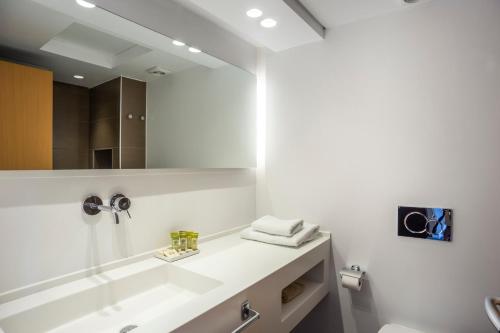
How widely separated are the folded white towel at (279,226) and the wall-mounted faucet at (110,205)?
2.74 ft

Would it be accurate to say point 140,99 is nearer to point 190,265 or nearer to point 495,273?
point 190,265

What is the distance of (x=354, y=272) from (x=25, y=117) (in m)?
1.77

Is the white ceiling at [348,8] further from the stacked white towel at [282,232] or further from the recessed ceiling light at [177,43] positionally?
the stacked white towel at [282,232]

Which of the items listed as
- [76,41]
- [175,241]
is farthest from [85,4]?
[175,241]

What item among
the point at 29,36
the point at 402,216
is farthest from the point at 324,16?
the point at 29,36

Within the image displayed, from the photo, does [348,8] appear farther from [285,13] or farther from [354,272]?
[354,272]

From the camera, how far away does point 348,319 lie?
1.80 meters

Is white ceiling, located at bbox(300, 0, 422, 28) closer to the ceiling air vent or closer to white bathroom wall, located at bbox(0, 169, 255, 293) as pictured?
the ceiling air vent

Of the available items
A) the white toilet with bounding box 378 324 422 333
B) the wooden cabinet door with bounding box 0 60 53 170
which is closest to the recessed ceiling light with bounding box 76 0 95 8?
the wooden cabinet door with bounding box 0 60 53 170

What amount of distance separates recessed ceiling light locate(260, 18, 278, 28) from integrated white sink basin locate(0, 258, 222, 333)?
4.59 ft

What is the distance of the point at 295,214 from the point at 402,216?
684 millimetres

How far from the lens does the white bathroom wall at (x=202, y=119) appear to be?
1480 millimetres

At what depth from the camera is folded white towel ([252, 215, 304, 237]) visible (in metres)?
1.71

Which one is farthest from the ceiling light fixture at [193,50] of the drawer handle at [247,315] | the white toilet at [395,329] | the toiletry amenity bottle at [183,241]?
the white toilet at [395,329]
